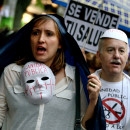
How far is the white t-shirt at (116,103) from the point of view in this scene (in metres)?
2.60

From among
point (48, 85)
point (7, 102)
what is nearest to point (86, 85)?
point (48, 85)

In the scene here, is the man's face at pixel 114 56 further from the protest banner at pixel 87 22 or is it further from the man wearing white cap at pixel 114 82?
the protest banner at pixel 87 22

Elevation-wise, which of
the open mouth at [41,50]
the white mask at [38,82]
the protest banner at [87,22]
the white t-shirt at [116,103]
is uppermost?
the protest banner at [87,22]

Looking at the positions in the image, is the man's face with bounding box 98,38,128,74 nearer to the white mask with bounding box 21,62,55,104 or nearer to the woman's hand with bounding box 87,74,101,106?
the woman's hand with bounding box 87,74,101,106

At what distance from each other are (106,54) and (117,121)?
0.78m

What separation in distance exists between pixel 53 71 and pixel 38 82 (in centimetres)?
29

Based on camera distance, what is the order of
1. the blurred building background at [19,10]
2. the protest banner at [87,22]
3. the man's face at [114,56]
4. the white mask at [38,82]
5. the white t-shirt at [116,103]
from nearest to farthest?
1. the white mask at [38,82]
2. the white t-shirt at [116,103]
3. the man's face at [114,56]
4. the protest banner at [87,22]
5. the blurred building background at [19,10]

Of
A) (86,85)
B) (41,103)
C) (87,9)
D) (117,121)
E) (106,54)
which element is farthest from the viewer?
(87,9)

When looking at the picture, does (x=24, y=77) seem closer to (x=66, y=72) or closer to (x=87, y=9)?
(x=66, y=72)

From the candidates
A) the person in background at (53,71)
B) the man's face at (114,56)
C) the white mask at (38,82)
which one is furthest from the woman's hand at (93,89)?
the man's face at (114,56)

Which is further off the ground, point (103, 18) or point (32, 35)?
point (103, 18)

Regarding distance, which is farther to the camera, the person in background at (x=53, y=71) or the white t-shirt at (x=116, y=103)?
the white t-shirt at (x=116, y=103)

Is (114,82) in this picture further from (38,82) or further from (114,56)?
(38,82)

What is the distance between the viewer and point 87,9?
13.1ft
